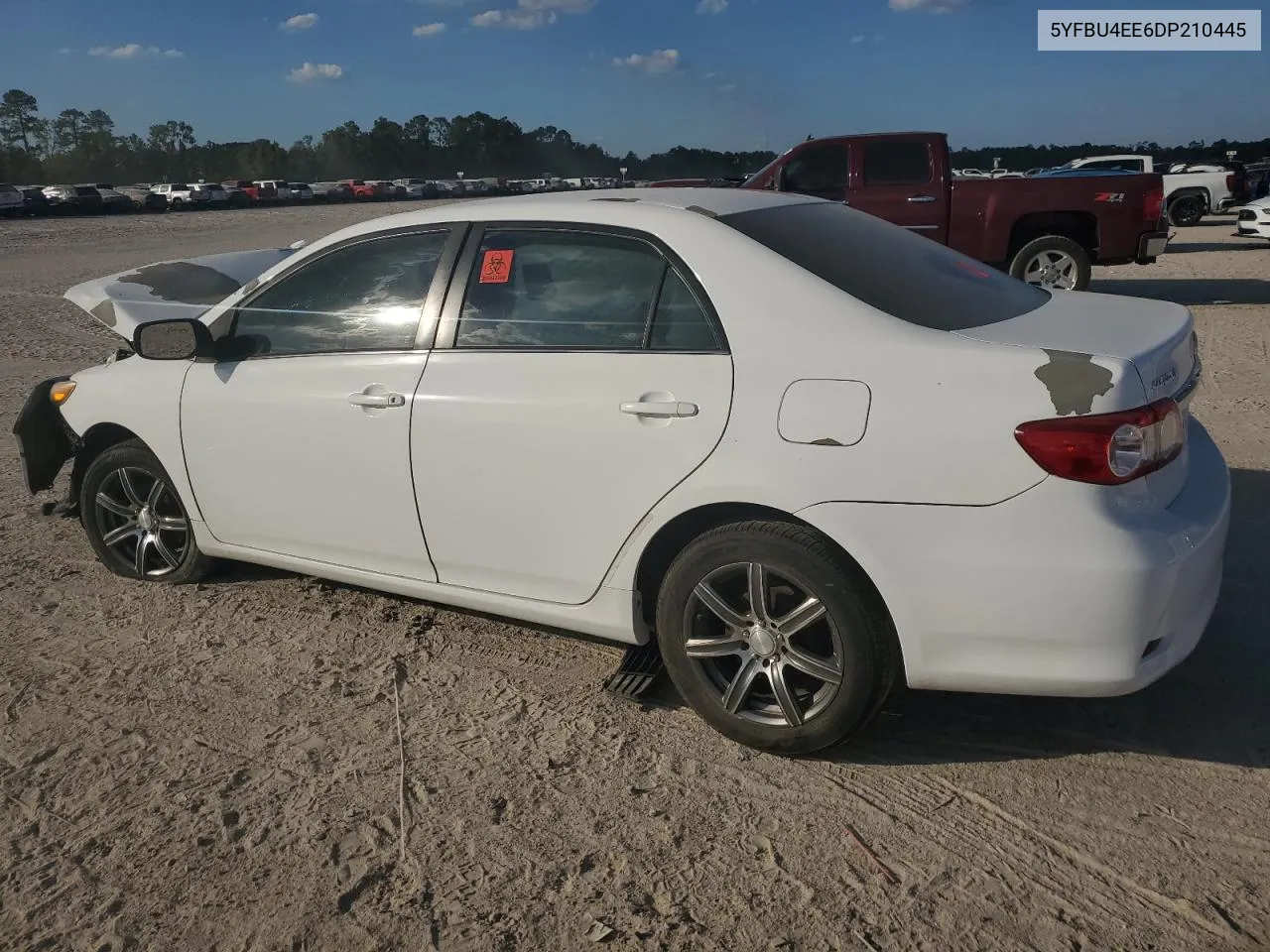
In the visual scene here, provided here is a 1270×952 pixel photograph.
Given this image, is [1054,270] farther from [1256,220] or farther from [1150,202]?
[1256,220]

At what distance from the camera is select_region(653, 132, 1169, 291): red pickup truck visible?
11.8 metres

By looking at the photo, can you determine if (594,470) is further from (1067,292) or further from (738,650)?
(1067,292)

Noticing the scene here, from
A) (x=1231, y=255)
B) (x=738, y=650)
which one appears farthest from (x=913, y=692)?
(x=1231, y=255)

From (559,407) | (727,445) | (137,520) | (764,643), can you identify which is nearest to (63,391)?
(137,520)

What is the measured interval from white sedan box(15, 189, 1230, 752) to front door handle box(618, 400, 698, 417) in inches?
0.6

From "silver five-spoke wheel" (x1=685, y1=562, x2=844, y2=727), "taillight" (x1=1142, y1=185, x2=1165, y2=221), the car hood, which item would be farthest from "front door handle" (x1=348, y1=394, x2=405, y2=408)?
"taillight" (x1=1142, y1=185, x2=1165, y2=221)

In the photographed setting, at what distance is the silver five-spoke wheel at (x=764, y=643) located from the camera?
10.0ft

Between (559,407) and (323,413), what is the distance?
1.03 m

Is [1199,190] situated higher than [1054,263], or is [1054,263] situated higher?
[1199,190]

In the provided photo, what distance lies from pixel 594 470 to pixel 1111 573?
148 centimetres

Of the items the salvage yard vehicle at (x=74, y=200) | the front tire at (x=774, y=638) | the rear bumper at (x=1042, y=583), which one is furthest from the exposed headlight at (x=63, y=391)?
the salvage yard vehicle at (x=74, y=200)

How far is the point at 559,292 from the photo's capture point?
354 cm

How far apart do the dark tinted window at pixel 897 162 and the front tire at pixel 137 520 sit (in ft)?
31.1

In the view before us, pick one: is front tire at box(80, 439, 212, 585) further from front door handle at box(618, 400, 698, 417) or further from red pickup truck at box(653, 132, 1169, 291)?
red pickup truck at box(653, 132, 1169, 291)
